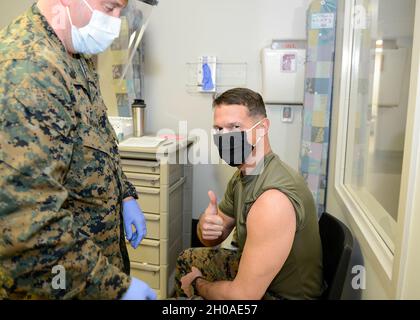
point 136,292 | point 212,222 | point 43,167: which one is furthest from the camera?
point 212,222

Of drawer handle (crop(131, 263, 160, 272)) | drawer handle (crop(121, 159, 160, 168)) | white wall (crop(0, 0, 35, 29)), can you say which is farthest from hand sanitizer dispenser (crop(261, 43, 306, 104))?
Result: white wall (crop(0, 0, 35, 29))

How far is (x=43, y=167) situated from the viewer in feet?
2.34

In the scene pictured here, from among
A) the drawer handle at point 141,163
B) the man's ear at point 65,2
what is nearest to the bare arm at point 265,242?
the man's ear at point 65,2

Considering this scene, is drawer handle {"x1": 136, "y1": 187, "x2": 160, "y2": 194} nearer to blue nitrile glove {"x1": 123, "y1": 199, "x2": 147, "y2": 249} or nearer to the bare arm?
blue nitrile glove {"x1": 123, "y1": 199, "x2": 147, "y2": 249}

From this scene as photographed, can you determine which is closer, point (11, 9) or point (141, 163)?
point (141, 163)

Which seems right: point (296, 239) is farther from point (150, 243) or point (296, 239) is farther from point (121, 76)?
point (121, 76)

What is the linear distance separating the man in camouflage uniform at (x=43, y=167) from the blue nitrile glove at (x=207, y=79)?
1.58 m

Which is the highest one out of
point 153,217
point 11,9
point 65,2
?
point 11,9

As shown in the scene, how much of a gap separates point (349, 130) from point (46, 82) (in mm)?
1557

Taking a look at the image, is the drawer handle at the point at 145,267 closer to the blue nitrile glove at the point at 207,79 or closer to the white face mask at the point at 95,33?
the blue nitrile glove at the point at 207,79

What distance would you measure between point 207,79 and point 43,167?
1894mm

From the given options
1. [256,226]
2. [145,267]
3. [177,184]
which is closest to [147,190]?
[177,184]

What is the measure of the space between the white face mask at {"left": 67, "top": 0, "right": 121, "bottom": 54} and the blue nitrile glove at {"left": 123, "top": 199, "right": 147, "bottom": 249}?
580 millimetres

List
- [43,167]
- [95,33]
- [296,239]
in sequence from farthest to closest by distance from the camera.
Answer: [296,239], [95,33], [43,167]
